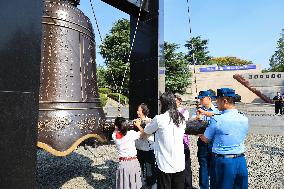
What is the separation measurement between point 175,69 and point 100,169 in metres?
25.0

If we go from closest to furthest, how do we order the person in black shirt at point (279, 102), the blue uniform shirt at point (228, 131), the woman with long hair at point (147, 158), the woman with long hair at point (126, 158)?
the blue uniform shirt at point (228, 131) < the woman with long hair at point (126, 158) < the woman with long hair at point (147, 158) < the person in black shirt at point (279, 102)

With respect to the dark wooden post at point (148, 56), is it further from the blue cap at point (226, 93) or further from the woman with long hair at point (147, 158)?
the blue cap at point (226, 93)

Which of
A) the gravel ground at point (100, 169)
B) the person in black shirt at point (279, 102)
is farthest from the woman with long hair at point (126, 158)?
the person in black shirt at point (279, 102)

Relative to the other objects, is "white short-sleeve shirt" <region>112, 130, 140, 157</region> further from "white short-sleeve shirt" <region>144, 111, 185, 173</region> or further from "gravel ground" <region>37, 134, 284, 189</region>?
"gravel ground" <region>37, 134, 284, 189</region>

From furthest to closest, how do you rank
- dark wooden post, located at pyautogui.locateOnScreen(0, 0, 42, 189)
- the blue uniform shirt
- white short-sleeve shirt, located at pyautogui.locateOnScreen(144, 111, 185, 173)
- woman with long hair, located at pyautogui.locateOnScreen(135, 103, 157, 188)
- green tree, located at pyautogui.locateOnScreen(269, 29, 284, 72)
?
green tree, located at pyautogui.locateOnScreen(269, 29, 284, 72) < woman with long hair, located at pyautogui.locateOnScreen(135, 103, 157, 188) < white short-sleeve shirt, located at pyautogui.locateOnScreen(144, 111, 185, 173) < the blue uniform shirt < dark wooden post, located at pyautogui.locateOnScreen(0, 0, 42, 189)

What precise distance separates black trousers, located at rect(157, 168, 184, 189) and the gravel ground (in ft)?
7.65

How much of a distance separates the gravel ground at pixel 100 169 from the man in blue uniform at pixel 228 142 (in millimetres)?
2531

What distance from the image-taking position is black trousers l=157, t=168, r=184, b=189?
3379mm

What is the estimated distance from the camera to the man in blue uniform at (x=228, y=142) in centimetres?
319

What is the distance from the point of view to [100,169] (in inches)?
270

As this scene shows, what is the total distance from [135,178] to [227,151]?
1427 millimetres

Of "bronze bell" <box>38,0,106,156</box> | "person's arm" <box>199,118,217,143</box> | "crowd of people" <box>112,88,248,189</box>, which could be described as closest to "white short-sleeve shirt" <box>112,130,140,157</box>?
"bronze bell" <box>38,0,106,156</box>

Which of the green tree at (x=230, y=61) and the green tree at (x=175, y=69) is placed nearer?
the green tree at (x=175, y=69)

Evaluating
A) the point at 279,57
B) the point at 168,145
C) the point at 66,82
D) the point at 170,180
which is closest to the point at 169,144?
the point at 168,145
